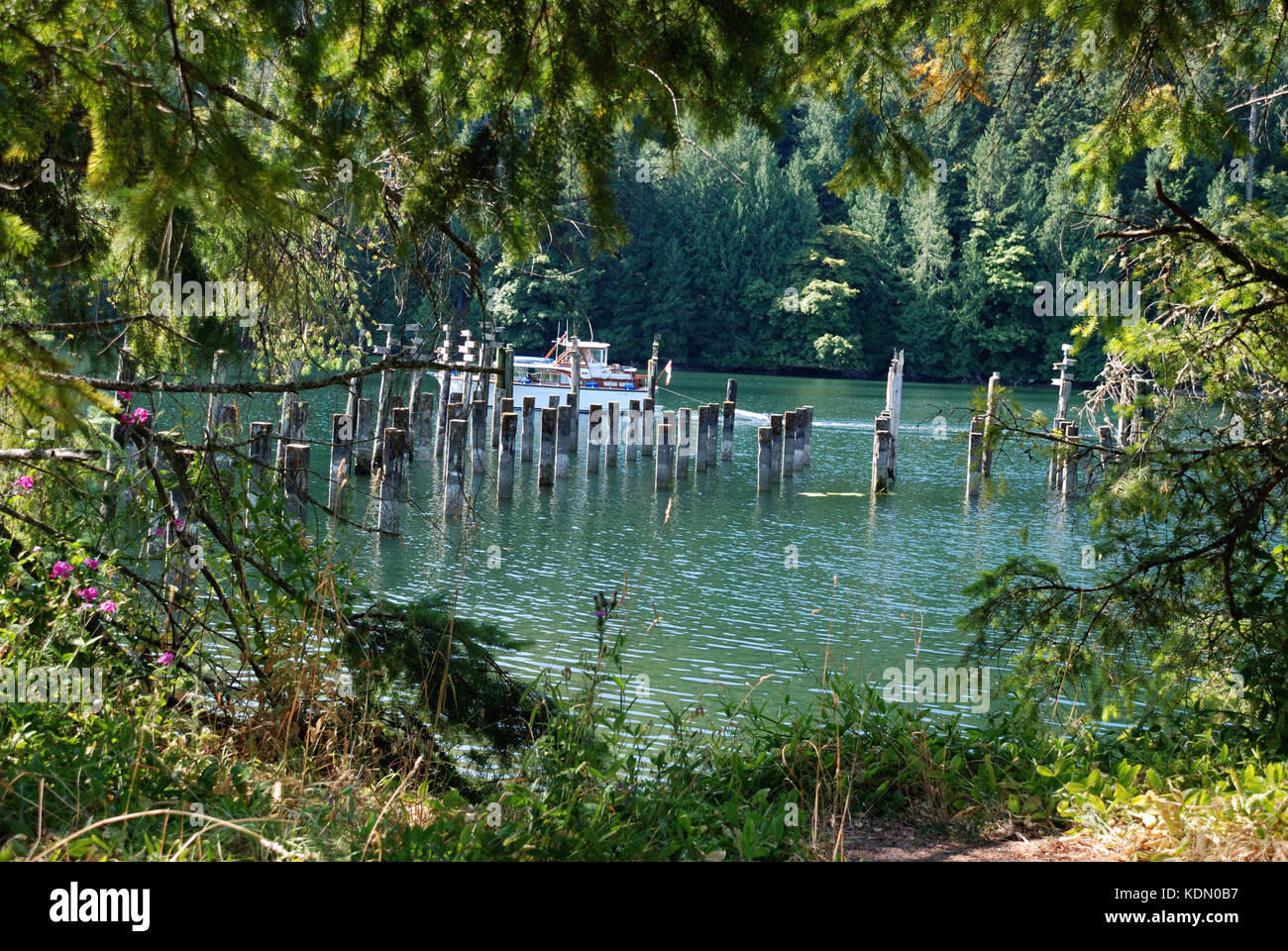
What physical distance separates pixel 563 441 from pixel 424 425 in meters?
6.43

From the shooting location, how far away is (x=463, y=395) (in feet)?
61.6

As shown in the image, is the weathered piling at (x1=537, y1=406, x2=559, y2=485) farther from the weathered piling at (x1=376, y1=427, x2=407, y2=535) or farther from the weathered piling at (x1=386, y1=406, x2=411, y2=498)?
the weathered piling at (x1=376, y1=427, x2=407, y2=535)

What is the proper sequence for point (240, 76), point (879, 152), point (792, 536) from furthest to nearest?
point (792, 536)
point (879, 152)
point (240, 76)

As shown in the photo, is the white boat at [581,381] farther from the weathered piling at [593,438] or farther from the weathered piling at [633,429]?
the weathered piling at [593,438]

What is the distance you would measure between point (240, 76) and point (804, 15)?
2.19 meters

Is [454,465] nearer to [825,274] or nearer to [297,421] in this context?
[297,421]

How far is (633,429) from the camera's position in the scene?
23.4 metres

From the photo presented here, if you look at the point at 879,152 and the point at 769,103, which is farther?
the point at 879,152

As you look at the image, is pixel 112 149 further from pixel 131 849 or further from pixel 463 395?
pixel 463 395

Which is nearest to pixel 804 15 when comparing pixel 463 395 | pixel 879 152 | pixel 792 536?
pixel 879 152

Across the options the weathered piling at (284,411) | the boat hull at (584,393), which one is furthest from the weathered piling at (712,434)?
the weathered piling at (284,411)

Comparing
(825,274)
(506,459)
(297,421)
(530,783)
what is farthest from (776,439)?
(825,274)

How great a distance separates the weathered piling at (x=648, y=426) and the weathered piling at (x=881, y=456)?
17.6ft

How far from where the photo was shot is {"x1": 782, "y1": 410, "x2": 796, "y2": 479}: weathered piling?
21.7m
